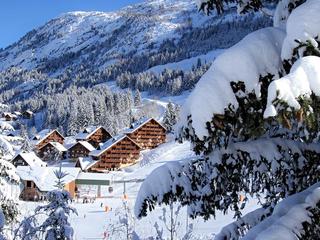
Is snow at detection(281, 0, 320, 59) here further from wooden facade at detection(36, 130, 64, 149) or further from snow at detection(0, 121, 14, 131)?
wooden facade at detection(36, 130, 64, 149)

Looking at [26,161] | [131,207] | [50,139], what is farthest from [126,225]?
[50,139]

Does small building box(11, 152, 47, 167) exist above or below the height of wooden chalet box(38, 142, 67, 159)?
below

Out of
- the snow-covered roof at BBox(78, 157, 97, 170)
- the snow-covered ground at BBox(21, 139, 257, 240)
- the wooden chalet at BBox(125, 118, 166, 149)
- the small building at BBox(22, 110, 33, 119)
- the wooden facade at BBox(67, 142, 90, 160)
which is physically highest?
the small building at BBox(22, 110, 33, 119)

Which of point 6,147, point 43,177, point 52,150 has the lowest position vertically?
point 6,147

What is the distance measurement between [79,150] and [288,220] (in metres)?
84.8

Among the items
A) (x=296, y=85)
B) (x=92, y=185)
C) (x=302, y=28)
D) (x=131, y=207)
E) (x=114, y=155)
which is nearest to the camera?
(x=296, y=85)

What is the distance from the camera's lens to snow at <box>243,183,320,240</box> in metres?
3.18

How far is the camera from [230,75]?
3.22 meters

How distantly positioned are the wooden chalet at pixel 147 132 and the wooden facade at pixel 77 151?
8.20 meters

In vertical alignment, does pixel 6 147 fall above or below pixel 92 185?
below

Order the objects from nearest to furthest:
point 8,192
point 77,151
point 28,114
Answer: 1. point 8,192
2. point 77,151
3. point 28,114

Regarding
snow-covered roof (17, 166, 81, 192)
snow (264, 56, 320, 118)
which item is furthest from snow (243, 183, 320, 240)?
snow-covered roof (17, 166, 81, 192)

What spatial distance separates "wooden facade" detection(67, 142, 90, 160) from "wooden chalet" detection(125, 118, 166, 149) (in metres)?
8.20

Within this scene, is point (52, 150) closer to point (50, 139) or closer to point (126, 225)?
point (50, 139)
